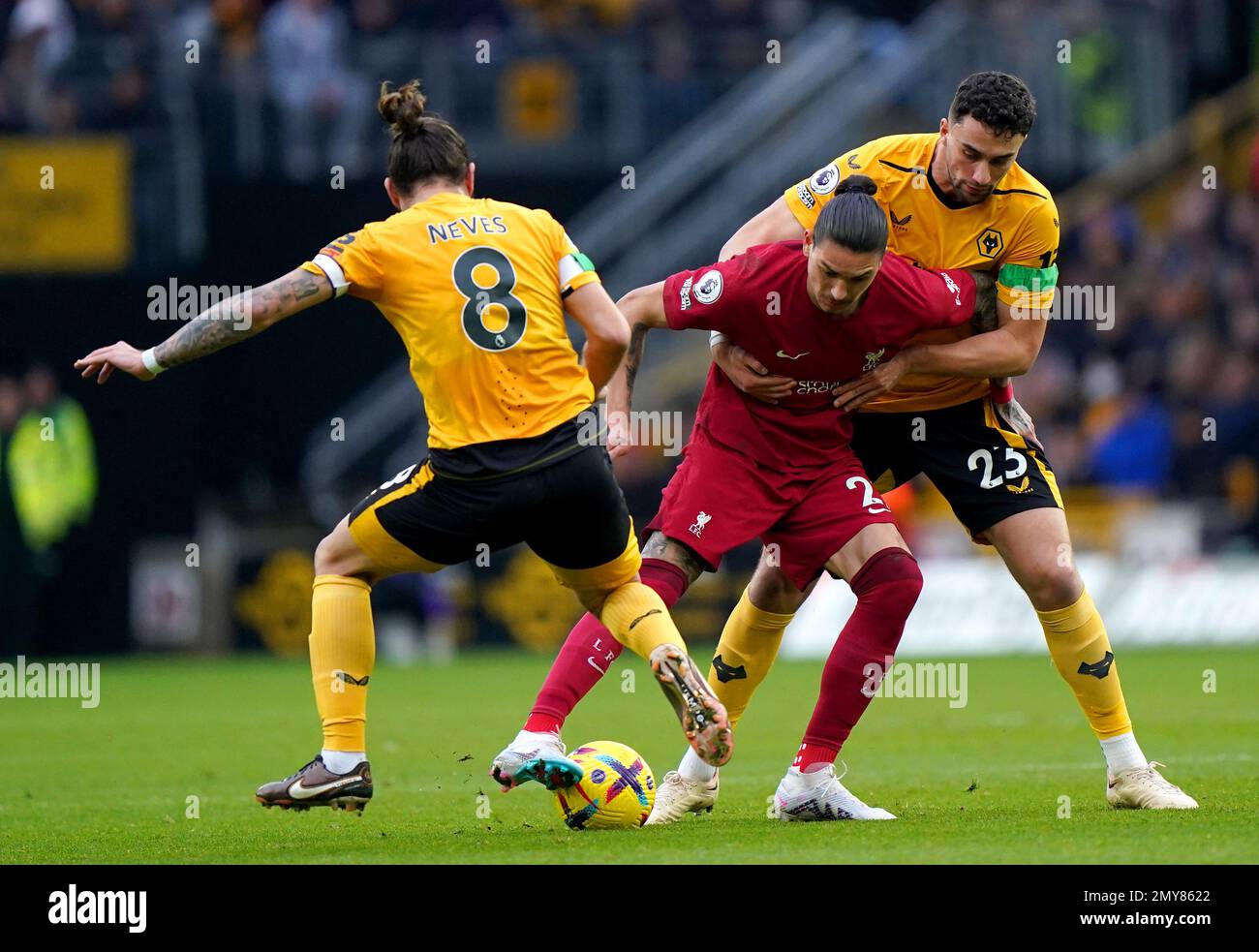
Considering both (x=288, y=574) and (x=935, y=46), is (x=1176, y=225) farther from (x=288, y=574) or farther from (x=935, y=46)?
(x=288, y=574)

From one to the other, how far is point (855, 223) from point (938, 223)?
812 mm

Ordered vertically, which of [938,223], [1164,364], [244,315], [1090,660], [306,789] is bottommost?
[306,789]

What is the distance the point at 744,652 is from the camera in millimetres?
7352

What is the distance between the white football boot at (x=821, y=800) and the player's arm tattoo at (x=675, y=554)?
774 mm

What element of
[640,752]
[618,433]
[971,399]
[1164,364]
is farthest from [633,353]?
[1164,364]

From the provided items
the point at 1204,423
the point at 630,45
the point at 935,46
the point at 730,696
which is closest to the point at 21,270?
the point at 630,45

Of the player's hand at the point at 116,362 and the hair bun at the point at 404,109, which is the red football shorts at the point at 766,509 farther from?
the player's hand at the point at 116,362

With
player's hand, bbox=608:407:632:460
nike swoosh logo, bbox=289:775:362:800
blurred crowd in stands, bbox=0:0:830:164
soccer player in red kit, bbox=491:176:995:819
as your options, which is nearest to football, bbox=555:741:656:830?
soccer player in red kit, bbox=491:176:995:819

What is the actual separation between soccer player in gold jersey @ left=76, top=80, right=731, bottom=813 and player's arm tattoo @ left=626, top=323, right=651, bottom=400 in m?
0.47

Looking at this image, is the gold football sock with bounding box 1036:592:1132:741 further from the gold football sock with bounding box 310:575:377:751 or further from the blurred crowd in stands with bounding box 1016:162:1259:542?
the blurred crowd in stands with bounding box 1016:162:1259:542

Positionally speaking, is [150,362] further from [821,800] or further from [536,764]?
[821,800]

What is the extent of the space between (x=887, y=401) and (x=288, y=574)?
1225 cm

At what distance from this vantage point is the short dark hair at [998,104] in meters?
6.60

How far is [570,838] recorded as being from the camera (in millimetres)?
6387
